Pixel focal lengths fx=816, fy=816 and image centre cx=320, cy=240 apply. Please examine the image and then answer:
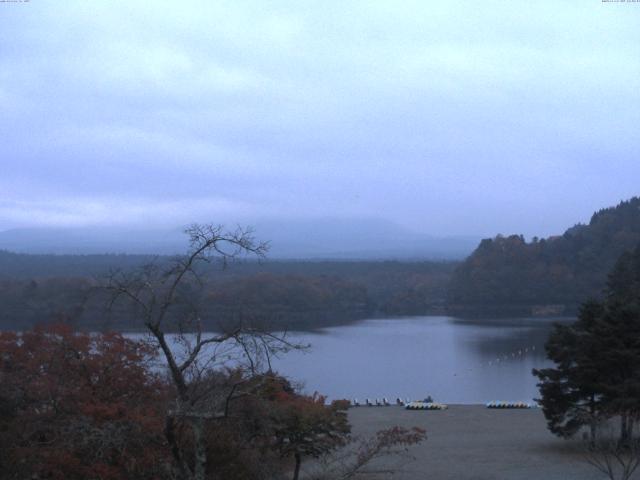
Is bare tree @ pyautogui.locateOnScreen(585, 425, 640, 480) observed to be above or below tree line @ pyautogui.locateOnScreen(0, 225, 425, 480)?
below

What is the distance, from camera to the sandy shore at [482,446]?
9.31 m

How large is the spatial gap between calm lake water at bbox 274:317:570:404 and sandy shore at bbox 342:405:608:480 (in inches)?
82.3

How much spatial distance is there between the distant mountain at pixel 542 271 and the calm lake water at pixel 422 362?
1085 cm

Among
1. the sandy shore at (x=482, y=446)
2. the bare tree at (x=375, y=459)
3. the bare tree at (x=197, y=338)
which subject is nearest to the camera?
the bare tree at (x=197, y=338)

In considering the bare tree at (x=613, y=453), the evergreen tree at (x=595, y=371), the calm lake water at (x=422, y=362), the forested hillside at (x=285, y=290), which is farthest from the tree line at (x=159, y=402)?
the forested hillside at (x=285, y=290)

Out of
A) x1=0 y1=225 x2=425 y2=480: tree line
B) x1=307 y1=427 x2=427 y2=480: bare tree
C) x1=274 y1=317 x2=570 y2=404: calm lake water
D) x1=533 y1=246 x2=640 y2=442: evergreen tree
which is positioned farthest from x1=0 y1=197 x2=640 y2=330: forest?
x1=0 y1=225 x2=425 y2=480: tree line

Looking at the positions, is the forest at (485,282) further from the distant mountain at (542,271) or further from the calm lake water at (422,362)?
the calm lake water at (422,362)

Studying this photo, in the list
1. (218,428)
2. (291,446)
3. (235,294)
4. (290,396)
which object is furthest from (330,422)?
(235,294)

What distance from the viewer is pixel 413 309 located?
53031mm

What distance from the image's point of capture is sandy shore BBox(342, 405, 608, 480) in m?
9.31

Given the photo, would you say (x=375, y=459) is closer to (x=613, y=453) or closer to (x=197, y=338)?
(x=613, y=453)

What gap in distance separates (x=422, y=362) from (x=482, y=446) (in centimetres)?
1447

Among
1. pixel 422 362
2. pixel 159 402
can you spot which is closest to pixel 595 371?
pixel 159 402

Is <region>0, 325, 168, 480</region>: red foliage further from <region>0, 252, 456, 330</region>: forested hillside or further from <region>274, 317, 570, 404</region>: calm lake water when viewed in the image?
<region>0, 252, 456, 330</region>: forested hillside
